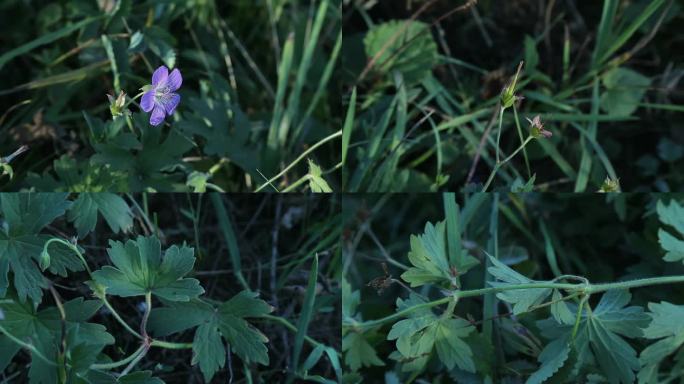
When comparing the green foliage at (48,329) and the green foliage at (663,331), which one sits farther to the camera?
the green foliage at (663,331)

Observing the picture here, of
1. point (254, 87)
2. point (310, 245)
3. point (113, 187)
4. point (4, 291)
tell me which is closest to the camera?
point (4, 291)

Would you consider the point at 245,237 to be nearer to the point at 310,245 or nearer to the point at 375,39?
the point at 310,245

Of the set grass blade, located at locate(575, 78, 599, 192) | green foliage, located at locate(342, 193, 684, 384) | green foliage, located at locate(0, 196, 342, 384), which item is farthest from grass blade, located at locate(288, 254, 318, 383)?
grass blade, located at locate(575, 78, 599, 192)

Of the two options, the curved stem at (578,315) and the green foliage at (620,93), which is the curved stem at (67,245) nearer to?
the curved stem at (578,315)

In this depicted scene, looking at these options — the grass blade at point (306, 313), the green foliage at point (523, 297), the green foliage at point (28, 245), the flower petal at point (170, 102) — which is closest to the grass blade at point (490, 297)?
the green foliage at point (523, 297)

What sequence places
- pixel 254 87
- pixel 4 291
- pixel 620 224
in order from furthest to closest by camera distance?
pixel 254 87 < pixel 620 224 < pixel 4 291

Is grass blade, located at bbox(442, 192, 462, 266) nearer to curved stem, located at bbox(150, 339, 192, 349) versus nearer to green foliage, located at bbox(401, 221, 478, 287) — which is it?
green foliage, located at bbox(401, 221, 478, 287)

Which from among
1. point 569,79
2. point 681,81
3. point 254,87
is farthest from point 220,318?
point 681,81
